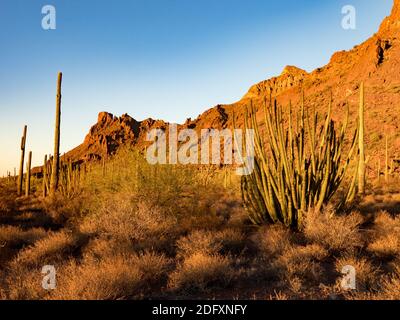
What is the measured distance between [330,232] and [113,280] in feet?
14.7

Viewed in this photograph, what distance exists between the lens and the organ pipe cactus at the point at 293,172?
29.0 ft

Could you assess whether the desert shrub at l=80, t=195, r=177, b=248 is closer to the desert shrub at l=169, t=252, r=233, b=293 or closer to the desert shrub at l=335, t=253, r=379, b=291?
the desert shrub at l=169, t=252, r=233, b=293

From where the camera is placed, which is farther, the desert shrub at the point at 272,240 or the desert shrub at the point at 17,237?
the desert shrub at the point at 17,237

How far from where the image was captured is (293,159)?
897cm

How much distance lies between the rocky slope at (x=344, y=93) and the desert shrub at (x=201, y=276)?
8373mm

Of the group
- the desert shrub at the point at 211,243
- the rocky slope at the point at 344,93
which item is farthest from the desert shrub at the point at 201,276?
the rocky slope at the point at 344,93

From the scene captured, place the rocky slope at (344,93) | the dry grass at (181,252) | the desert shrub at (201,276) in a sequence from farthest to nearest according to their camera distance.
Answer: the rocky slope at (344,93)
the desert shrub at (201,276)
the dry grass at (181,252)

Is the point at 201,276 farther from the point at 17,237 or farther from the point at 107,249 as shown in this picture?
the point at 17,237

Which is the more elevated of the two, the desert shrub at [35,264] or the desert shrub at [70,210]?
the desert shrub at [70,210]

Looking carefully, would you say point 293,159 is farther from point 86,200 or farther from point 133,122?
point 133,122

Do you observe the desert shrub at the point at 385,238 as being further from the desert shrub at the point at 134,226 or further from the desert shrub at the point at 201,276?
the desert shrub at the point at 134,226

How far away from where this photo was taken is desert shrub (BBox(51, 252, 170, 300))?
483cm

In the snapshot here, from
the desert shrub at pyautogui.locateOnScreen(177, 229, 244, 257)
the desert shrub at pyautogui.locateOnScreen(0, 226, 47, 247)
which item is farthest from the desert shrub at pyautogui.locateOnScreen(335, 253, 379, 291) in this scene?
the desert shrub at pyautogui.locateOnScreen(0, 226, 47, 247)
